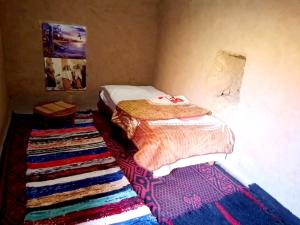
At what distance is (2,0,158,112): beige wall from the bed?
1.11 m

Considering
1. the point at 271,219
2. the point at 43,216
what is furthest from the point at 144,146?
the point at 271,219

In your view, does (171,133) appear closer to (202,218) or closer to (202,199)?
(202,199)

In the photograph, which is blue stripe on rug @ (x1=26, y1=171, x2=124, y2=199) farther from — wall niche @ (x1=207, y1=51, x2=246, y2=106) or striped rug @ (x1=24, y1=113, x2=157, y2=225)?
wall niche @ (x1=207, y1=51, x2=246, y2=106)

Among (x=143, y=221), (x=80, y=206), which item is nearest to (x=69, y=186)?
(x=80, y=206)

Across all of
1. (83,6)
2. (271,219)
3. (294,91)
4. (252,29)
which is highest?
(83,6)

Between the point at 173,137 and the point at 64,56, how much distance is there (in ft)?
6.82

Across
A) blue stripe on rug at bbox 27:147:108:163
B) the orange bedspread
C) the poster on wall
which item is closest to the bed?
the orange bedspread

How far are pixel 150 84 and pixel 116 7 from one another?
1.28 meters

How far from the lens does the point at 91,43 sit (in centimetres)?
327

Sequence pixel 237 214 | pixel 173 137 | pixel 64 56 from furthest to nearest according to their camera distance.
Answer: pixel 64 56
pixel 173 137
pixel 237 214

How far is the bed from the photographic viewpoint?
191cm

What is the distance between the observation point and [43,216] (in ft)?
5.09

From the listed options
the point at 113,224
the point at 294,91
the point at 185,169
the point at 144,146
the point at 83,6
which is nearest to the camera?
the point at 113,224

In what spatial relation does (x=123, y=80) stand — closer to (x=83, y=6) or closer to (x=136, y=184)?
(x=83, y=6)
